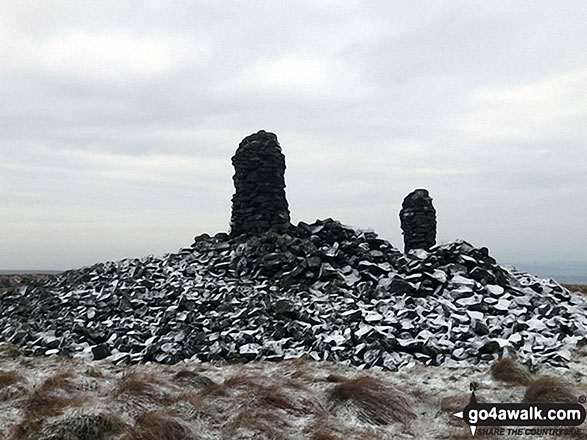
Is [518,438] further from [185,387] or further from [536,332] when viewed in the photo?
[536,332]

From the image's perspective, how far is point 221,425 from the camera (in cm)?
685

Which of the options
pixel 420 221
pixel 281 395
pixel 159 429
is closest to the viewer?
pixel 159 429

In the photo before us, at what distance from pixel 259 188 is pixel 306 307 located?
8.95 m

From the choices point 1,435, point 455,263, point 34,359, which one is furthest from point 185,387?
point 455,263

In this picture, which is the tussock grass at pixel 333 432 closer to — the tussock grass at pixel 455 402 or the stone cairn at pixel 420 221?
the tussock grass at pixel 455 402

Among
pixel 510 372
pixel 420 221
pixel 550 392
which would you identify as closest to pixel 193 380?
pixel 510 372

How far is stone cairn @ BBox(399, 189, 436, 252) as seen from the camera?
2455 cm

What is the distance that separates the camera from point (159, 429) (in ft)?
20.6

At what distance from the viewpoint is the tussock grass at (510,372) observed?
891 cm

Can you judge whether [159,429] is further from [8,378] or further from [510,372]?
[510,372]

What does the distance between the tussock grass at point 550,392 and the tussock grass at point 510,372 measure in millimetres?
A: 1030

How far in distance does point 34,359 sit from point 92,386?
5.15m

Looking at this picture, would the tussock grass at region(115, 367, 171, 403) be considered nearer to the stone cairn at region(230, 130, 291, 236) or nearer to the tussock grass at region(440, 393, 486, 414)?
the tussock grass at region(440, 393, 486, 414)

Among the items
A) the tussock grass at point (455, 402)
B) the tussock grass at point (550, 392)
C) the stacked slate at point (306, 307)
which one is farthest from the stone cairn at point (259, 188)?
the tussock grass at point (550, 392)
